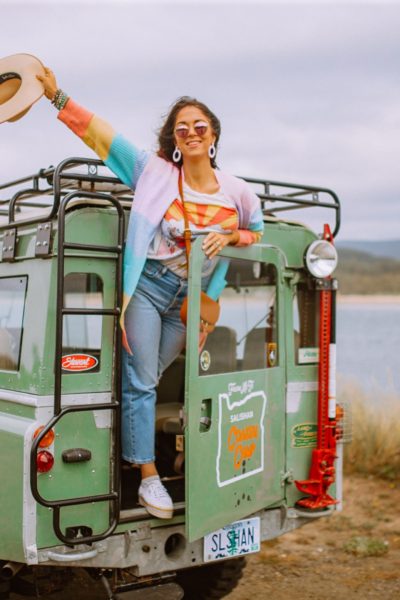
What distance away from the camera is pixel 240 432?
4395mm

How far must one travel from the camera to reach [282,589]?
592 centimetres

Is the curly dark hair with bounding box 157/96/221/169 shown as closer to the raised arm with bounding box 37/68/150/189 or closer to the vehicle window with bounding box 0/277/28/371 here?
the raised arm with bounding box 37/68/150/189

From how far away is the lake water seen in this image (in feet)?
34.4

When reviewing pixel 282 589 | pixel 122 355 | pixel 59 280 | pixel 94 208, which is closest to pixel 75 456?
pixel 122 355

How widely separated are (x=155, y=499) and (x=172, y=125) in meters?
1.99

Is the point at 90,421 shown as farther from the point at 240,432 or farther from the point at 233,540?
the point at 233,540

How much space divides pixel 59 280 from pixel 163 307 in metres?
0.72

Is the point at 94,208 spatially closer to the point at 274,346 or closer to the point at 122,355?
the point at 122,355

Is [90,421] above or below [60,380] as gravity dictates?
below

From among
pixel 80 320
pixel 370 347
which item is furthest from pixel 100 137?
pixel 370 347

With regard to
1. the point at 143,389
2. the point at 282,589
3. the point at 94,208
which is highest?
the point at 94,208

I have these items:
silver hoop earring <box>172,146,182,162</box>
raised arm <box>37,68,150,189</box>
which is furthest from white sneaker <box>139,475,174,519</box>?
silver hoop earring <box>172,146,182,162</box>

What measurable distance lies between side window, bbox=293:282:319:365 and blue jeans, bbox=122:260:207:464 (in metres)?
1.06

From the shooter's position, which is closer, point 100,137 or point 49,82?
point 49,82
